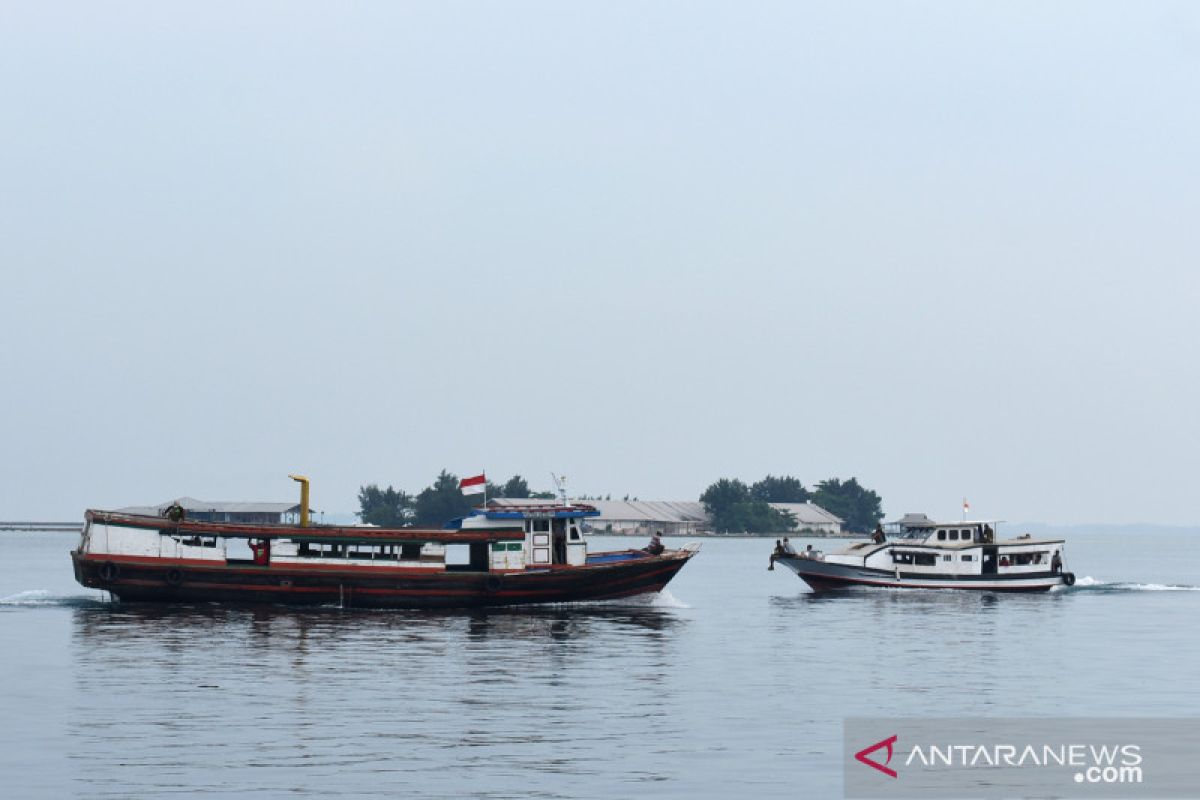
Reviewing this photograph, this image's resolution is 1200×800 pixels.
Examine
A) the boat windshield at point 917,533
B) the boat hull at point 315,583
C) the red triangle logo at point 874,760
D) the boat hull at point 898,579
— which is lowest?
the red triangle logo at point 874,760

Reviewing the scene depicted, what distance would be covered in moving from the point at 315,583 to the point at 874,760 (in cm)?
3884

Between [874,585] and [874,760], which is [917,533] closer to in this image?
[874,585]

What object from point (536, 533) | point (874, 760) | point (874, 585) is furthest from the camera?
point (874, 585)

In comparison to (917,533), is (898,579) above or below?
below

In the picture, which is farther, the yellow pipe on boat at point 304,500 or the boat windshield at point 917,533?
the boat windshield at point 917,533

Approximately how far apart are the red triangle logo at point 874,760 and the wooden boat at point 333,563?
3428 cm

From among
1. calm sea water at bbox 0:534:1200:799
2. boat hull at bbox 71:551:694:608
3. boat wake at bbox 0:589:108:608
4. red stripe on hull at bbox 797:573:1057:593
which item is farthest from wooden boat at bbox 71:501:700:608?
red stripe on hull at bbox 797:573:1057:593

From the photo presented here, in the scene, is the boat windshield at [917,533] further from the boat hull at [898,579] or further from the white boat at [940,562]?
the boat hull at [898,579]

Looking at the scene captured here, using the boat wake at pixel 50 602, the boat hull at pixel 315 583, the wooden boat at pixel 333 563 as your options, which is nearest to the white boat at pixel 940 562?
the wooden boat at pixel 333 563

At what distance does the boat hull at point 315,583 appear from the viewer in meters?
62.8

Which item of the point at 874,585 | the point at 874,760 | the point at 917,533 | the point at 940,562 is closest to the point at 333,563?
the point at 874,585

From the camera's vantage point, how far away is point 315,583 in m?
63.2

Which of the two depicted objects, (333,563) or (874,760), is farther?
(333,563)

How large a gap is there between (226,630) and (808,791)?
113 ft
